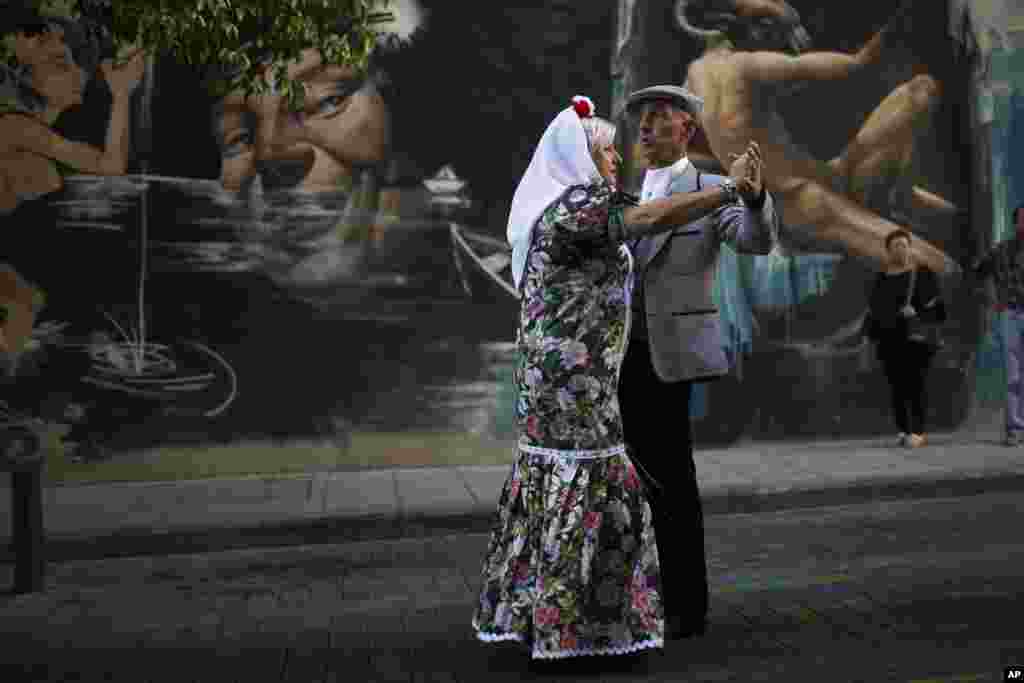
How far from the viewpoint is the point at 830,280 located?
1257cm

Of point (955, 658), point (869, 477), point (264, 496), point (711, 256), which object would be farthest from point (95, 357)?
point (955, 658)

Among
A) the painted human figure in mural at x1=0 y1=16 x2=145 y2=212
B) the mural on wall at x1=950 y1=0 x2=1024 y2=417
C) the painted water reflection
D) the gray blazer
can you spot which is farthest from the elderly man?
the mural on wall at x1=950 y1=0 x2=1024 y2=417

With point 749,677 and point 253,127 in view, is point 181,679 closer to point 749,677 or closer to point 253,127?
point 749,677

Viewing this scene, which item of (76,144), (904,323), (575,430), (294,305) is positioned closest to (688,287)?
(575,430)

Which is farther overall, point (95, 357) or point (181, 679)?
point (95, 357)

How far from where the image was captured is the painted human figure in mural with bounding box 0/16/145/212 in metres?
10.6

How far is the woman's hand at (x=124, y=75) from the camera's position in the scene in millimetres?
10781

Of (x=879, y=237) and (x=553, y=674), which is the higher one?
(x=879, y=237)

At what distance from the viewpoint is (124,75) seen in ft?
35.5

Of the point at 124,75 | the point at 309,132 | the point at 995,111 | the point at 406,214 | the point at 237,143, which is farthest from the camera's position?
the point at 995,111

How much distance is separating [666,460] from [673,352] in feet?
1.38

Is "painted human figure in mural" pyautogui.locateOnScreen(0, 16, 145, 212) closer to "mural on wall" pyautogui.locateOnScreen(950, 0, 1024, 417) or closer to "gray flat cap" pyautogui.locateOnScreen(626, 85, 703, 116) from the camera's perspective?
"gray flat cap" pyautogui.locateOnScreen(626, 85, 703, 116)

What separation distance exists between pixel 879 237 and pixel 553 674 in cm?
877

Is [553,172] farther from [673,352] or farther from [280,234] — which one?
[280,234]
